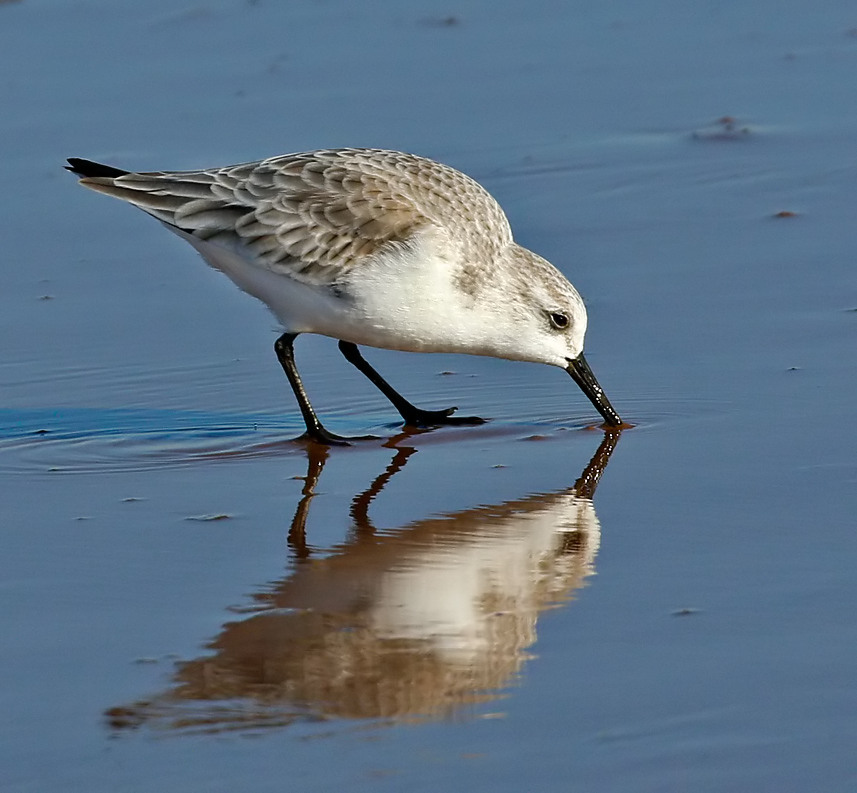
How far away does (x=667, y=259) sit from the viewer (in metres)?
7.99

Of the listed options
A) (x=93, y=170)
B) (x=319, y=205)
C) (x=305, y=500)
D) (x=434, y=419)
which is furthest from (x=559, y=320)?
(x=93, y=170)

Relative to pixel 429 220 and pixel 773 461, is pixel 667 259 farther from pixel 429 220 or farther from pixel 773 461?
pixel 773 461

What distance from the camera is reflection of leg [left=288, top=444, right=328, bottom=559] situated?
5.33m

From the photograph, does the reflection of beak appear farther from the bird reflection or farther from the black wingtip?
the black wingtip

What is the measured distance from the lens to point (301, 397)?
6.62m

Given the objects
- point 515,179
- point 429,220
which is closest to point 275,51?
point 515,179

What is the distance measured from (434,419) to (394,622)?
2.01 m

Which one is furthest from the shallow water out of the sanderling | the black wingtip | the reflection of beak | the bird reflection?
the black wingtip

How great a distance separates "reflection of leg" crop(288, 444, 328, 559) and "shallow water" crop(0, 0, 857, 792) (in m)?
0.02

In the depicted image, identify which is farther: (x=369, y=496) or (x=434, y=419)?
(x=434, y=419)

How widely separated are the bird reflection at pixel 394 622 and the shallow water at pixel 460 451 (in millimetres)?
15

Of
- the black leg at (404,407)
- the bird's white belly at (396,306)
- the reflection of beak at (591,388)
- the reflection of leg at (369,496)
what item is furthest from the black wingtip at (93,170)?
the reflection of beak at (591,388)

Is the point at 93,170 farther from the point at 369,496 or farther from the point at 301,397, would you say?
the point at 369,496

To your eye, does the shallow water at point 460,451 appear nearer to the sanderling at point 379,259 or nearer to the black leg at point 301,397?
the black leg at point 301,397
